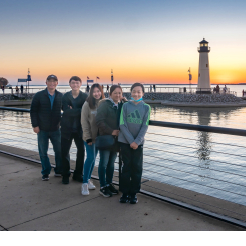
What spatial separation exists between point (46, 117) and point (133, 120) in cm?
180

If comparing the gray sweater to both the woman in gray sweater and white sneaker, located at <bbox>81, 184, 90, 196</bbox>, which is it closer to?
the woman in gray sweater

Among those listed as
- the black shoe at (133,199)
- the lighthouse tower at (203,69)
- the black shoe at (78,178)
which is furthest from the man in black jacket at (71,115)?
the lighthouse tower at (203,69)

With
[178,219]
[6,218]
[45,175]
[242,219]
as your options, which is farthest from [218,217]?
[45,175]

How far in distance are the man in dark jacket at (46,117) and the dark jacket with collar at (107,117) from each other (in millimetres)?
1240

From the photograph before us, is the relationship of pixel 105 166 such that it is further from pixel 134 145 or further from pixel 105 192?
pixel 134 145

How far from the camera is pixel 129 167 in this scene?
3.73 m

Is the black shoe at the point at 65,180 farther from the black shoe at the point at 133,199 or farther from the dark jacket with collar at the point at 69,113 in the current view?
the black shoe at the point at 133,199

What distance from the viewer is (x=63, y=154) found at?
15.2 ft

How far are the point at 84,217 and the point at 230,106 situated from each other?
46.3 metres

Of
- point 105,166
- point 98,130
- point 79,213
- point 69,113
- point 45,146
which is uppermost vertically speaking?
point 69,113

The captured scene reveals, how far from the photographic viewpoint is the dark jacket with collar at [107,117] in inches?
149

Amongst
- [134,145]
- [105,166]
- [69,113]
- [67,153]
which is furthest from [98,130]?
[67,153]

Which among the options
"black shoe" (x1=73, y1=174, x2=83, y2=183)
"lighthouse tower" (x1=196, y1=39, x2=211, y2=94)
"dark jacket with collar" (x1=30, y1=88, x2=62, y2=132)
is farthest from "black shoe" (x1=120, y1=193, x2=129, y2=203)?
"lighthouse tower" (x1=196, y1=39, x2=211, y2=94)

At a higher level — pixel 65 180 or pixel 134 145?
pixel 134 145
